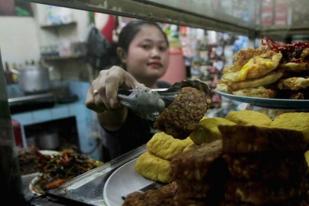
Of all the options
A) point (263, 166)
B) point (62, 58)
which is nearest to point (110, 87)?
point (263, 166)

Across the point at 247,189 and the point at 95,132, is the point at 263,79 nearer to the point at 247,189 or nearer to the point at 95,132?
the point at 247,189

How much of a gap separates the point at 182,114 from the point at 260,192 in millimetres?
207

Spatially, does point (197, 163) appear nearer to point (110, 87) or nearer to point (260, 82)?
point (110, 87)

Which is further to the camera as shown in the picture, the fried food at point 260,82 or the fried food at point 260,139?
the fried food at point 260,82

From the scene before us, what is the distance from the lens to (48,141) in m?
3.29

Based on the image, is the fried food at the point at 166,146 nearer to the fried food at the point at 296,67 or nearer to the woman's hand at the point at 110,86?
the woman's hand at the point at 110,86

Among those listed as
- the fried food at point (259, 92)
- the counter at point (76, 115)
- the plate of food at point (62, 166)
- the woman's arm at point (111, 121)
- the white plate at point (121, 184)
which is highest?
the fried food at point (259, 92)

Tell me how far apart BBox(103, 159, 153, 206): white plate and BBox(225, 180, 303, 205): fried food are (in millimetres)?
243

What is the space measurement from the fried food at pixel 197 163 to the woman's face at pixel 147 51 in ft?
2.50

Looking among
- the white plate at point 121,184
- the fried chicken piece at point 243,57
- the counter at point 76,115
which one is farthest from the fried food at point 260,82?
the counter at point 76,115

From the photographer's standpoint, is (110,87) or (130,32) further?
(130,32)

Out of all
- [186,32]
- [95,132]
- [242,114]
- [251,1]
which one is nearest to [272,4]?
[251,1]

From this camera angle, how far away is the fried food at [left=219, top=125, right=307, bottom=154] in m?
0.45

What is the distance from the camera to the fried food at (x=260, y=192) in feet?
1.47
